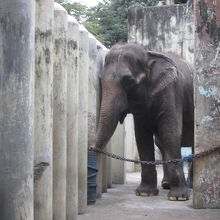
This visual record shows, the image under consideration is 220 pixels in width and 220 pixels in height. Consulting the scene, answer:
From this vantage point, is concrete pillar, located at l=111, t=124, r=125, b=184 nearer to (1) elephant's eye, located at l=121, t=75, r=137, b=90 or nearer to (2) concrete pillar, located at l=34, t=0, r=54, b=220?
(1) elephant's eye, located at l=121, t=75, r=137, b=90

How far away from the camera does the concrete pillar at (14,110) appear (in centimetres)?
337

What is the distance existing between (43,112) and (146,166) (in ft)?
11.5

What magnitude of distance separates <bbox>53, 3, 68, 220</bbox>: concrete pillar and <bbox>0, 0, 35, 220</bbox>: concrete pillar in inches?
39.7

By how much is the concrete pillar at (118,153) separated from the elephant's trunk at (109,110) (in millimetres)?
1577

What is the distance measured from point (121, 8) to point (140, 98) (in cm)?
1797

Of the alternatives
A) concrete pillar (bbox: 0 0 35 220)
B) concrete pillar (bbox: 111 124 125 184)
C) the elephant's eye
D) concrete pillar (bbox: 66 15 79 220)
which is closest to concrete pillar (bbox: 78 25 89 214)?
concrete pillar (bbox: 66 15 79 220)

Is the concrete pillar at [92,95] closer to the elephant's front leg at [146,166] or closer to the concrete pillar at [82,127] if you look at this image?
the concrete pillar at [82,127]

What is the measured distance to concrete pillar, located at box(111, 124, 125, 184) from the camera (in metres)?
8.12

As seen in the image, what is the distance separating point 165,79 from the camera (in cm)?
693

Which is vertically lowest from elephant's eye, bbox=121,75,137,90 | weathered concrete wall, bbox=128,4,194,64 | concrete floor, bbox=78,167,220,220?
concrete floor, bbox=78,167,220,220

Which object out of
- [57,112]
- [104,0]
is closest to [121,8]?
[104,0]

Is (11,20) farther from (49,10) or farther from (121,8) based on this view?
(121,8)

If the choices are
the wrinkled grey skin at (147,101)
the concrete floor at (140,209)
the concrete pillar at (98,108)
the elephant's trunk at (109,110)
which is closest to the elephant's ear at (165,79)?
the wrinkled grey skin at (147,101)

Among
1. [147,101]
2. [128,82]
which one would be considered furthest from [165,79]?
[128,82]
